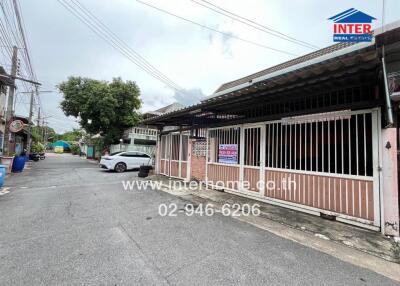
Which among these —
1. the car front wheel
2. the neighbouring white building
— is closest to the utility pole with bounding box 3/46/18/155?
the car front wheel

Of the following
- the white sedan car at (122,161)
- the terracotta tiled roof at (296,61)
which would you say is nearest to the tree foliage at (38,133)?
the white sedan car at (122,161)

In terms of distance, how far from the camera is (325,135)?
4.45 m

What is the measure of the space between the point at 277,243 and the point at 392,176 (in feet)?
7.93

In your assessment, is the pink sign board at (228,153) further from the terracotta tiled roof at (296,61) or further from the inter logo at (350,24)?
the terracotta tiled roof at (296,61)

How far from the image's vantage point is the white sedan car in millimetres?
12320

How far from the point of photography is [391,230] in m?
3.46

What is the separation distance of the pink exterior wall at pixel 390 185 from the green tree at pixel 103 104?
1695 centimetres

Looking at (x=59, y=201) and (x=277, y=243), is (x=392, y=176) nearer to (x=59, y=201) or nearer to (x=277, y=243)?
(x=277, y=243)

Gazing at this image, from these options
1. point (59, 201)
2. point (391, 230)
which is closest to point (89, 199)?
point (59, 201)

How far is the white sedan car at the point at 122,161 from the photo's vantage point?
12.3 m

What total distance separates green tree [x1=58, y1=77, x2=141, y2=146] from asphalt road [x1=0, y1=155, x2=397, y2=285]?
13.1m

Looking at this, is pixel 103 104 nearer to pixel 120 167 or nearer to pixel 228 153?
pixel 120 167

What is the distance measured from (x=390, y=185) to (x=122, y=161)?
12.4 meters

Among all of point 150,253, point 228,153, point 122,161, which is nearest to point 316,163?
point 228,153
